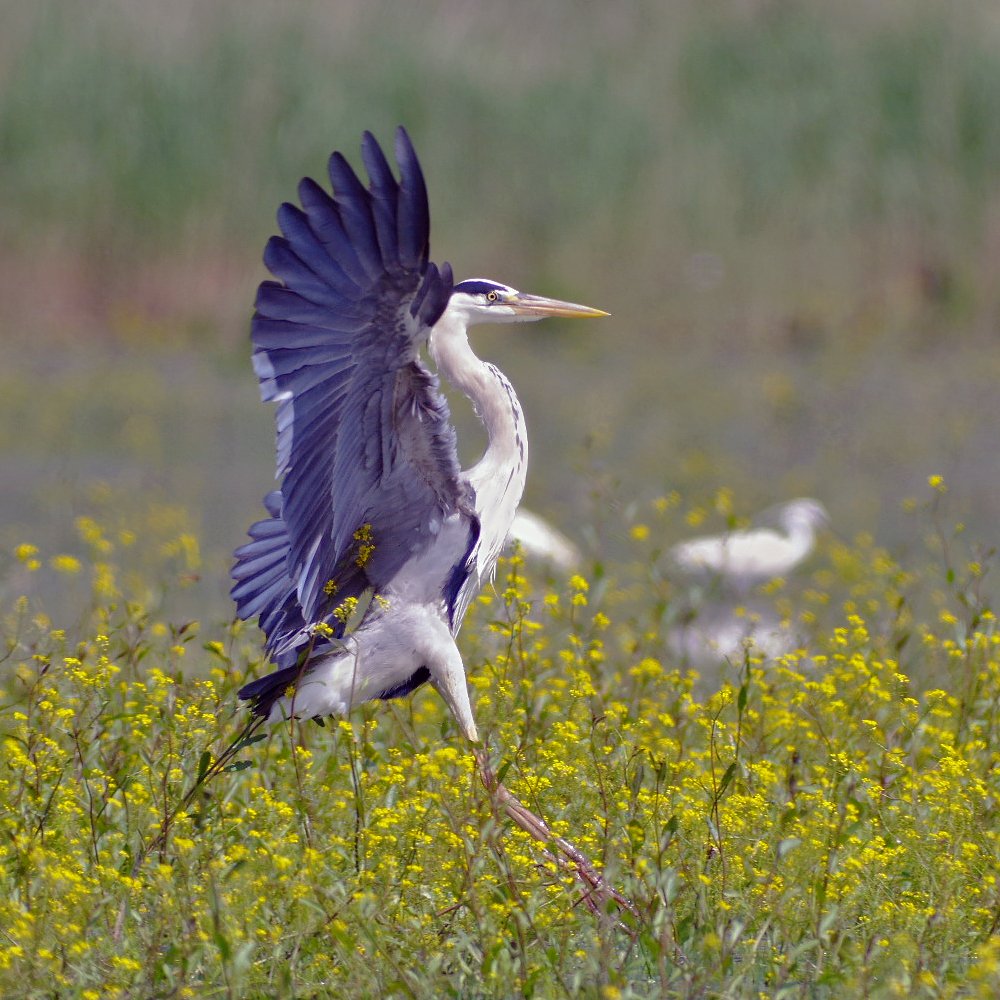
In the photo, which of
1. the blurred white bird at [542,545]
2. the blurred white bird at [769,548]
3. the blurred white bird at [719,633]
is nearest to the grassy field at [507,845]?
the blurred white bird at [719,633]

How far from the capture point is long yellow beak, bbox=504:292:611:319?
4867 millimetres

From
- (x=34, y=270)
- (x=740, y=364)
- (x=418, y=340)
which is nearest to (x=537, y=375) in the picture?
(x=740, y=364)

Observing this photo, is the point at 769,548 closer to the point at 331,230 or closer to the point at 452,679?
the point at 452,679

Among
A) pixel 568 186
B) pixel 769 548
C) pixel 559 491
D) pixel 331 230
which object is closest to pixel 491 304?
pixel 331 230

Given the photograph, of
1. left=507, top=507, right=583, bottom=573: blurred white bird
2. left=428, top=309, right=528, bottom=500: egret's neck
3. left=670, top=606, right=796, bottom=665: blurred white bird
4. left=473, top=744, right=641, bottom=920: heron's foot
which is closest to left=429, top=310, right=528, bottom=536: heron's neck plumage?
left=428, top=309, right=528, bottom=500: egret's neck

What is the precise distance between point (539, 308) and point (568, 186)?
8555mm

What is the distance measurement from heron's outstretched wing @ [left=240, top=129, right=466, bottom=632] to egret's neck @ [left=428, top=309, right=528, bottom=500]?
22cm

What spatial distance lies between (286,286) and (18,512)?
5.30 m

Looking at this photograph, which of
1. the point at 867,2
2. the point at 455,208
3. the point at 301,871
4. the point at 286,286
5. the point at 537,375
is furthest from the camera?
the point at 867,2

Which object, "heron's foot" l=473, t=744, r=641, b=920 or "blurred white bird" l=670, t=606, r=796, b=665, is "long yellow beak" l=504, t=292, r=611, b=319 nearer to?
"heron's foot" l=473, t=744, r=641, b=920

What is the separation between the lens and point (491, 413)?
4559mm

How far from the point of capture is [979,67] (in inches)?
546

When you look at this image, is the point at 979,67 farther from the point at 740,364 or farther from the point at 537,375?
the point at 537,375

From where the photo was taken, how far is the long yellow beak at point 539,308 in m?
4.87
